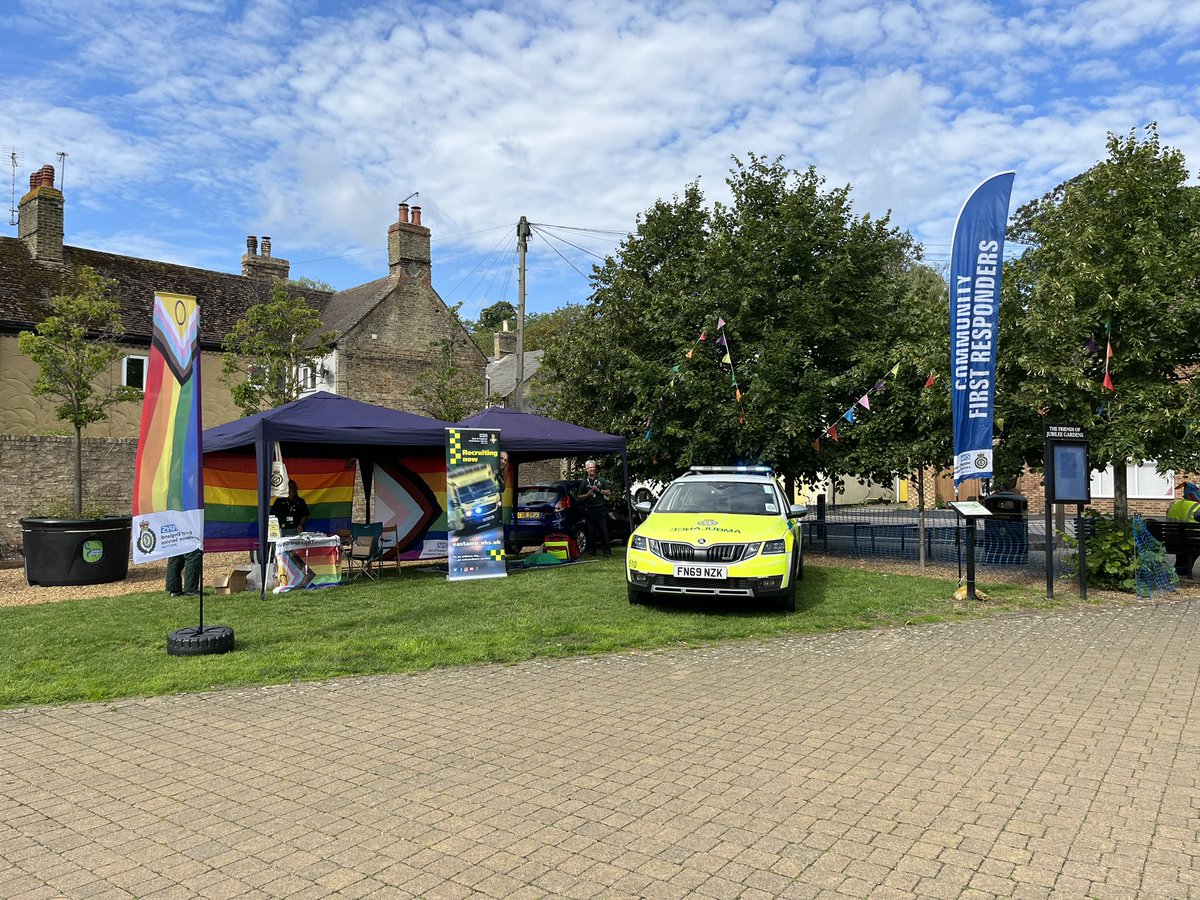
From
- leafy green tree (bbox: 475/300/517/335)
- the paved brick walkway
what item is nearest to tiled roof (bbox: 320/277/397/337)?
the paved brick walkway

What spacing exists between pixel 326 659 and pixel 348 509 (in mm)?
9278

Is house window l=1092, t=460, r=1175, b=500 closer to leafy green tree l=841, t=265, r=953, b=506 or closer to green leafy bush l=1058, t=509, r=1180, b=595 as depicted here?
leafy green tree l=841, t=265, r=953, b=506

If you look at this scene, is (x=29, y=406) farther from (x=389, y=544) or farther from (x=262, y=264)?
(x=389, y=544)

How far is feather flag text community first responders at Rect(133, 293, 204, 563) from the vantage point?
752cm

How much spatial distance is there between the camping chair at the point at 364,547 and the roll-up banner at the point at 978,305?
8729 mm

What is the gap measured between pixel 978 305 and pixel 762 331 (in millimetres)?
5449

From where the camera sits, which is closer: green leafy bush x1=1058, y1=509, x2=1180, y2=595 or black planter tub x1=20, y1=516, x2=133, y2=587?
green leafy bush x1=1058, y1=509, x2=1180, y2=595

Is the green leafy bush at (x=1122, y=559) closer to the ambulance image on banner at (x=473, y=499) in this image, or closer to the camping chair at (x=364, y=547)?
the ambulance image on banner at (x=473, y=499)

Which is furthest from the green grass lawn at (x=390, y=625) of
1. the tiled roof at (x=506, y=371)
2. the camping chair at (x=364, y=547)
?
the tiled roof at (x=506, y=371)

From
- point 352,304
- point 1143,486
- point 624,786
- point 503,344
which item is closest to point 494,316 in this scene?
point 503,344

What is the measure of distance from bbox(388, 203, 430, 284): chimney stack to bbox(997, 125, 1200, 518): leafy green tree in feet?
82.1

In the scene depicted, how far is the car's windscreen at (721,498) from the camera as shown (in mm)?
10875

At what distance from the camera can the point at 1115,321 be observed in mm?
12141

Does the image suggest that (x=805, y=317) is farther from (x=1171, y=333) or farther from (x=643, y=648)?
(x=643, y=648)
